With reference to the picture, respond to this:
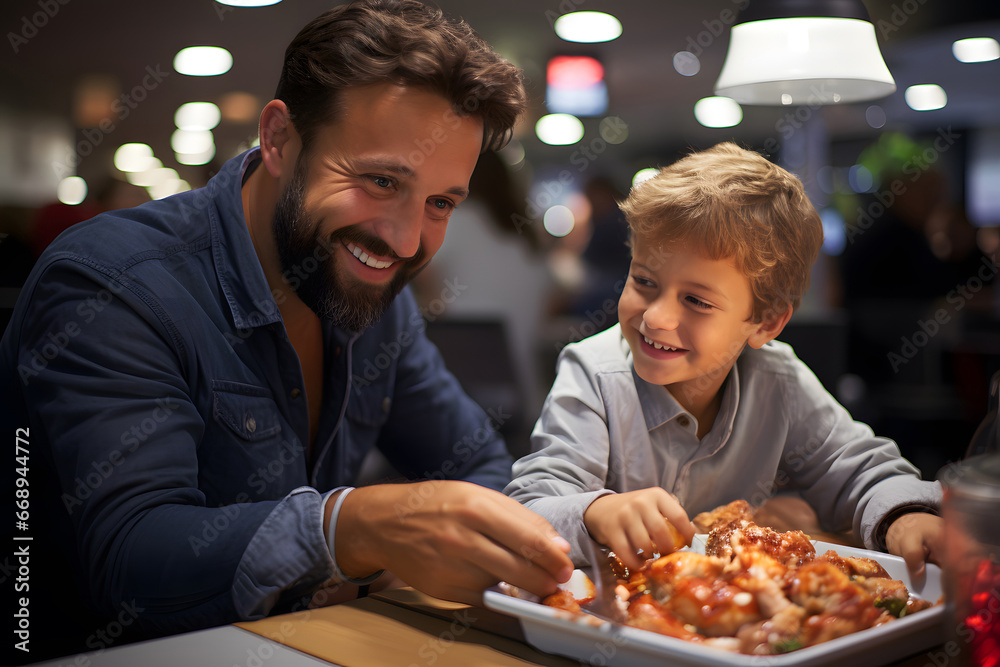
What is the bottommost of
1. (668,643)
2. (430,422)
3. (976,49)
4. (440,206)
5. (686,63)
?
(430,422)

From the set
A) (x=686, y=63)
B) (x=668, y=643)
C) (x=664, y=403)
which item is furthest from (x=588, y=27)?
(x=668, y=643)

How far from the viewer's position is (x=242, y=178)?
1.40 m

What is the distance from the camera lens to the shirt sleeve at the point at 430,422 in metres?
1.55

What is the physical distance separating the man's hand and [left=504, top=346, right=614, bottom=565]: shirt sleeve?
0.18 m

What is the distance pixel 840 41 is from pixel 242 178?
107 centimetres

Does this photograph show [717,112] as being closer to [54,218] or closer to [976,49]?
[976,49]

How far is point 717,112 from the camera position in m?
9.09

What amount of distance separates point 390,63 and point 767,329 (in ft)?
2.39

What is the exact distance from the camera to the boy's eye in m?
1.13

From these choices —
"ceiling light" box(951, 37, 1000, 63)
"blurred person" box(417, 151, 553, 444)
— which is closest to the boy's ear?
"blurred person" box(417, 151, 553, 444)

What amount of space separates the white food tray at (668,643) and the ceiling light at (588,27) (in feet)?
14.7

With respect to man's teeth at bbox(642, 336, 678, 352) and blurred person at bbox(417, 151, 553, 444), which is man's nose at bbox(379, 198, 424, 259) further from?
blurred person at bbox(417, 151, 553, 444)

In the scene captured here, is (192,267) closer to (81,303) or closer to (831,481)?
(81,303)

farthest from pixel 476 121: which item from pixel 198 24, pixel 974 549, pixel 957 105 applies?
A: pixel 957 105
